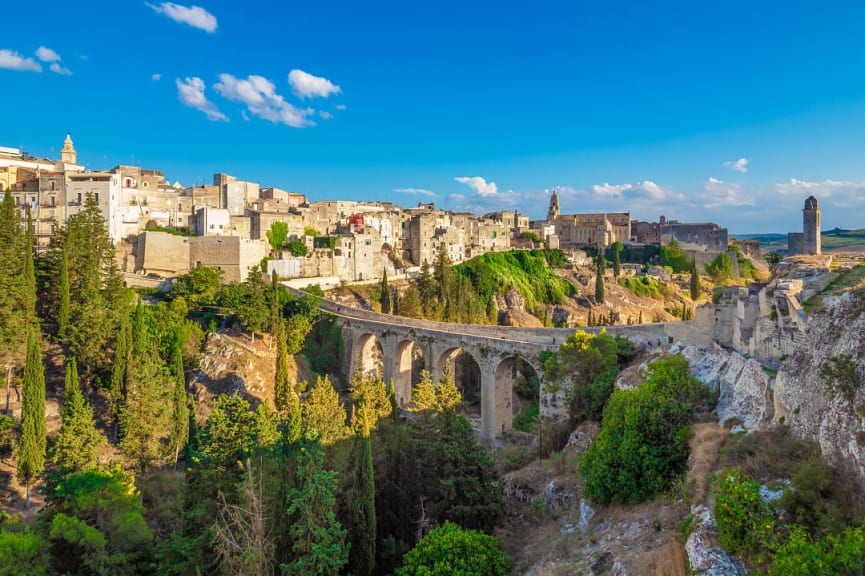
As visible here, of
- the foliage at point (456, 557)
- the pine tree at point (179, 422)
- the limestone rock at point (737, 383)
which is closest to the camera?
the foliage at point (456, 557)

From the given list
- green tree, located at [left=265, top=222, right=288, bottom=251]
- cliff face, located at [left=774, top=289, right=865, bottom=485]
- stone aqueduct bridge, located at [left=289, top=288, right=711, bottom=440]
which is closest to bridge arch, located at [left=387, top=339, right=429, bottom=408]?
stone aqueduct bridge, located at [left=289, top=288, right=711, bottom=440]

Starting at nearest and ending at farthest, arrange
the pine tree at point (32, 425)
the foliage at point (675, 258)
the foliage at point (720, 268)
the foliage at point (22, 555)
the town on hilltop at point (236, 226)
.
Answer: the foliage at point (22, 555) → the pine tree at point (32, 425) → the town on hilltop at point (236, 226) → the foliage at point (720, 268) → the foliage at point (675, 258)

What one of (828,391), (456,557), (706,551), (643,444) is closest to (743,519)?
(706,551)

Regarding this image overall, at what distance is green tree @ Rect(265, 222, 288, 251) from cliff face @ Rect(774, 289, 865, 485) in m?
44.0

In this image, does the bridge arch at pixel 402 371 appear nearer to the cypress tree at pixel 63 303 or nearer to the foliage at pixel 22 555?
the cypress tree at pixel 63 303

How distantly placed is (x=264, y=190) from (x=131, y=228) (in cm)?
2065

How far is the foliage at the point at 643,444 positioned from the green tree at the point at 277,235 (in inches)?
1566

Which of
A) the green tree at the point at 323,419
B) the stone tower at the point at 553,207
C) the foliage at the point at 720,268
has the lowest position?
the green tree at the point at 323,419

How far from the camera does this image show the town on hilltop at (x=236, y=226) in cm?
4400

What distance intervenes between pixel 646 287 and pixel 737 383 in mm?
55812

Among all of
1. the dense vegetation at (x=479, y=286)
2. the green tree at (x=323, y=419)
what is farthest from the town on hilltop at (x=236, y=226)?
the green tree at (x=323, y=419)

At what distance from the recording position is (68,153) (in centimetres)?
5762

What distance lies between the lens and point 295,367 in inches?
1479

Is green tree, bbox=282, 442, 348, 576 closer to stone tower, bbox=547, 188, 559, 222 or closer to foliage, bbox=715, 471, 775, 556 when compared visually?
foliage, bbox=715, 471, 775, 556
